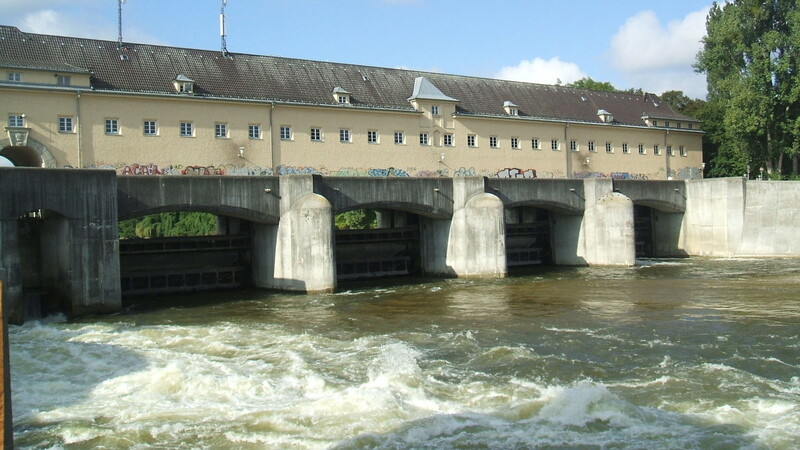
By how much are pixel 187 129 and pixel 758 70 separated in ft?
132

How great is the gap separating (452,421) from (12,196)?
18.0m

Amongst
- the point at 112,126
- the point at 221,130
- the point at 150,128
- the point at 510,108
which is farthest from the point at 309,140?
the point at 510,108

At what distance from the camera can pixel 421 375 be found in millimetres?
15922

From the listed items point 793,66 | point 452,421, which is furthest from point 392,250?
point 793,66

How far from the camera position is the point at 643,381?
49.8ft

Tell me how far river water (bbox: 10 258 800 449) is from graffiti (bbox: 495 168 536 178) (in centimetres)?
2561

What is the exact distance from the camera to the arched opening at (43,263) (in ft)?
82.4

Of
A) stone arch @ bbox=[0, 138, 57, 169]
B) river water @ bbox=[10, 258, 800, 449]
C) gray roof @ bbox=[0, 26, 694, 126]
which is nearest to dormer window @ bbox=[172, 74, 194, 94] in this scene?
gray roof @ bbox=[0, 26, 694, 126]

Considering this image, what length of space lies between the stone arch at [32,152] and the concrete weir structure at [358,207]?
29.9 ft

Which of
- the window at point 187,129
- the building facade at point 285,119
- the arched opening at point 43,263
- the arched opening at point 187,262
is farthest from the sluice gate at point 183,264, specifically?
the window at point 187,129

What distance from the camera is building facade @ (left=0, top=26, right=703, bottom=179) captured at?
36.6 metres

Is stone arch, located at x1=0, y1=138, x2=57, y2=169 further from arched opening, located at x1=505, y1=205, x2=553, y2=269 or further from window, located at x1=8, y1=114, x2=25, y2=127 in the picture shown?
arched opening, located at x1=505, y1=205, x2=553, y2=269

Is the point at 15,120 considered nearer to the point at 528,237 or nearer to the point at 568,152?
the point at 528,237

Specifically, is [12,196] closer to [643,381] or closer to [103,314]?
[103,314]
